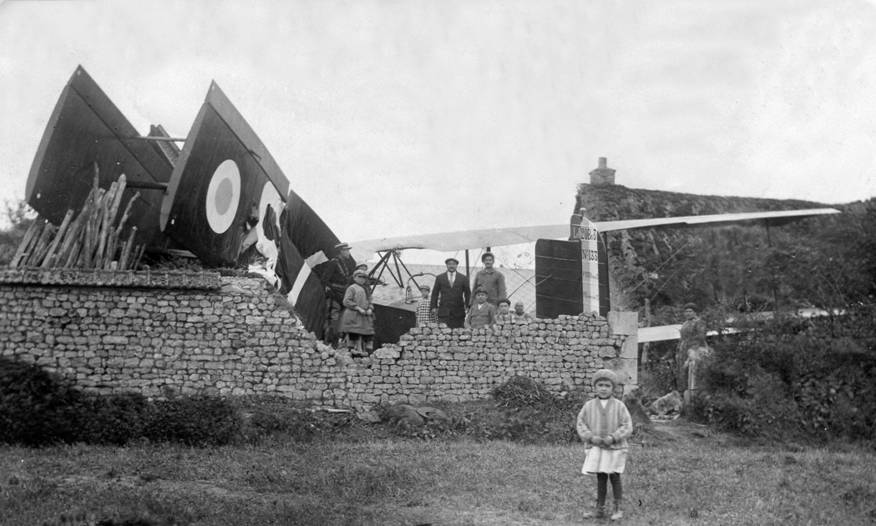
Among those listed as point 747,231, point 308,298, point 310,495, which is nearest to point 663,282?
point 747,231

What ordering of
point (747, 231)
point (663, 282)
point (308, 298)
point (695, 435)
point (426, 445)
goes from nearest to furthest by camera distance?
1. point (426, 445)
2. point (695, 435)
3. point (308, 298)
4. point (747, 231)
5. point (663, 282)

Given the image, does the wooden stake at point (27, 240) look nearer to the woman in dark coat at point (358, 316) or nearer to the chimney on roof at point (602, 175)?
the woman in dark coat at point (358, 316)

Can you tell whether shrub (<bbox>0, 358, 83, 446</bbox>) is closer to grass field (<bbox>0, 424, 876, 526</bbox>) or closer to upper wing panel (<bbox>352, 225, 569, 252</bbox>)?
grass field (<bbox>0, 424, 876, 526</bbox>)

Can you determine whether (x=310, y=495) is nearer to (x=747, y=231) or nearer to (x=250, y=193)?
(x=250, y=193)

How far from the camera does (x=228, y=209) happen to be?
1516cm

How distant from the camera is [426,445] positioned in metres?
12.4

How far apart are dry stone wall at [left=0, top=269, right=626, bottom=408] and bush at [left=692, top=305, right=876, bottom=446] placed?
242 centimetres

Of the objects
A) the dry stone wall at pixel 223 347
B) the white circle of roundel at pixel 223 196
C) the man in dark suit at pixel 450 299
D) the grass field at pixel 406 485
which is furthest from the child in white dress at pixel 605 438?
the white circle of roundel at pixel 223 196

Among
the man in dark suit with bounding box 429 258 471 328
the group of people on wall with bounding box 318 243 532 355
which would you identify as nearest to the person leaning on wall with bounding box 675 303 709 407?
the group of people on wall with bounding box 318 243 532 355

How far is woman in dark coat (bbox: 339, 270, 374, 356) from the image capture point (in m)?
14.4

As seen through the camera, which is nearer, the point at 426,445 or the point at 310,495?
the point at 310,495

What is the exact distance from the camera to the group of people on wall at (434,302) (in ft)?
48.1

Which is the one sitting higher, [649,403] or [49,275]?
[49,275]

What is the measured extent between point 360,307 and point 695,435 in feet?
18.1
